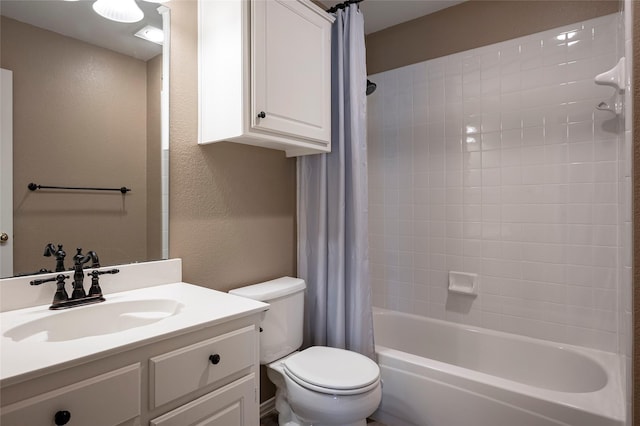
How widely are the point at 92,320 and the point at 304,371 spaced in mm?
862

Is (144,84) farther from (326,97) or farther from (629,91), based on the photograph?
(629,91)

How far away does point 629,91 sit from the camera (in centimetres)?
92

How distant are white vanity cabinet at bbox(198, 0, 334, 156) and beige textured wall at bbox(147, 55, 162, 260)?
0.61 ft

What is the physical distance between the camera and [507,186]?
216 cm

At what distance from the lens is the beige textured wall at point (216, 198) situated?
158 cm

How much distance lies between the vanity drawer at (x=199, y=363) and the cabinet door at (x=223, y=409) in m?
0.05

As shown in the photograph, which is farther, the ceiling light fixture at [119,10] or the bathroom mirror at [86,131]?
the ceiling light fixture at [119,10]

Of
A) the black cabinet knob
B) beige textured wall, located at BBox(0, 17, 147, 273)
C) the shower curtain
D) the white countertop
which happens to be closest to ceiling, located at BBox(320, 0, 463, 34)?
the shower curtain

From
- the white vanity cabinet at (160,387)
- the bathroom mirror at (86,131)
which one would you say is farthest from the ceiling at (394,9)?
the white vanity cabinet at (160,387)

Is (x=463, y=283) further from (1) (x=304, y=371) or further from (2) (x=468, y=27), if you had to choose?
(2) (x=468, y=27)

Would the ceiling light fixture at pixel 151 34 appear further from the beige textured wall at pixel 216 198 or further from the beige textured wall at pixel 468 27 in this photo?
the beige textured wall at pixel 468 27

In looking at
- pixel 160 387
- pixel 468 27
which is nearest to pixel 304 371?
pixel 160 387

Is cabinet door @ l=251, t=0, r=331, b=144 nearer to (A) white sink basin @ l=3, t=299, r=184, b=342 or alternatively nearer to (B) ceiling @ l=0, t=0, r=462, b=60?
(B) ceiling @ l=0, t=0, r=462, b=60

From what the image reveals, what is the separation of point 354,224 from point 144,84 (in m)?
1.20
